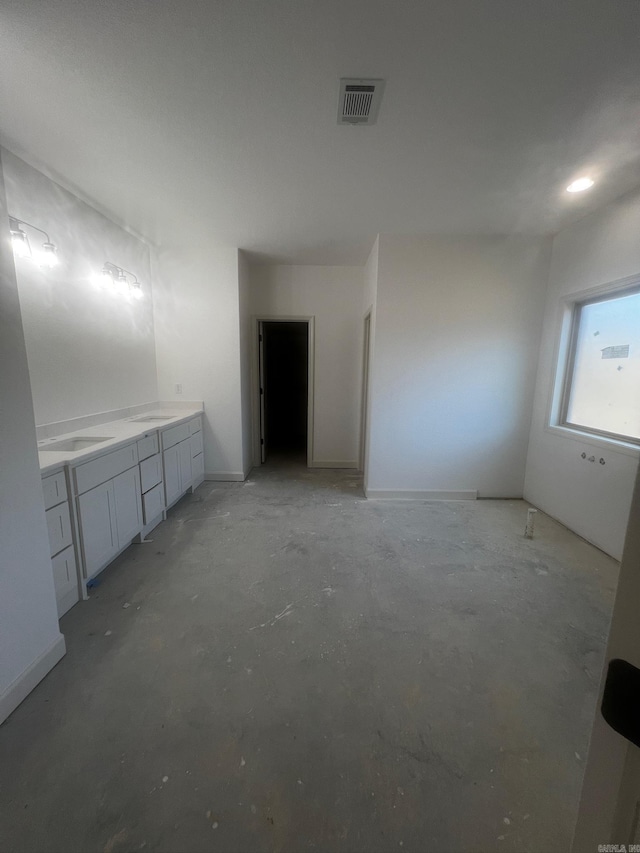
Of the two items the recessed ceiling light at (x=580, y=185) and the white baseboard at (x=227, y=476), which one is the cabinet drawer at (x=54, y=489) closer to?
the white baseboard at (x=227, y=476)

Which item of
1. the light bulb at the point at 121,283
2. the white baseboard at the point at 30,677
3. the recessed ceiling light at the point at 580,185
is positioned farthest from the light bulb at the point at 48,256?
the recessed ceiling light at the point at 580,185

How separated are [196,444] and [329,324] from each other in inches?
93.0

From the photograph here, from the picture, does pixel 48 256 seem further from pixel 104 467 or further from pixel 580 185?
pixel 580 185

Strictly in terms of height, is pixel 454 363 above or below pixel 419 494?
above

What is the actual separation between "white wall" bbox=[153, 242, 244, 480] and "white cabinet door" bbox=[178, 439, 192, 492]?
54cm

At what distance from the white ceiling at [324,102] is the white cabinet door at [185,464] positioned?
7.38ft

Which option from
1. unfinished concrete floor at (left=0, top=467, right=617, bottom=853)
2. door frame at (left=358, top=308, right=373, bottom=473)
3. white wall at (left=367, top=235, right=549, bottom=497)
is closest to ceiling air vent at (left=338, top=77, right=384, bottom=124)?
white wall at (left=367, top=235, right=549, bottom=497)

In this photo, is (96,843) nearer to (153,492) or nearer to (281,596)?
(281,596)

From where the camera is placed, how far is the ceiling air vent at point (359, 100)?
158 cm

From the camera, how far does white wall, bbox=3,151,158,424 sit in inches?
90.4

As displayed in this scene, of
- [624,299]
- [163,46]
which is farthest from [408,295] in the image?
[163,46]

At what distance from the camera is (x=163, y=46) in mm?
1434

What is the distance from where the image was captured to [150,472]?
2805 mm

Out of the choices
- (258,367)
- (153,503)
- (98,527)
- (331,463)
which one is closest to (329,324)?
(258,367)
